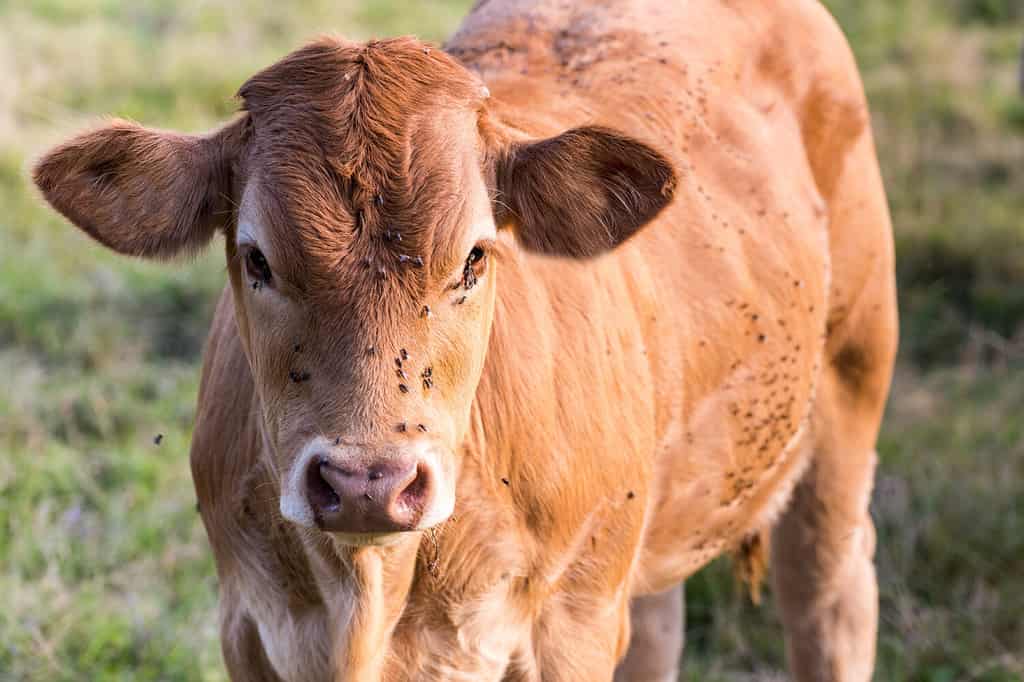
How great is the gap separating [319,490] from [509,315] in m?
0.89

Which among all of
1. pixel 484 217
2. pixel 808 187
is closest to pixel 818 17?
pixel 808 187

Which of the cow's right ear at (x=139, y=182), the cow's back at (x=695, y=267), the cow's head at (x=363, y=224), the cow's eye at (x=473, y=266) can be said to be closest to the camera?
the cow's head at (x=363, y=224)

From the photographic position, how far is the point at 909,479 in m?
6.20

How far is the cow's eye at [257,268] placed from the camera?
9.41 feet

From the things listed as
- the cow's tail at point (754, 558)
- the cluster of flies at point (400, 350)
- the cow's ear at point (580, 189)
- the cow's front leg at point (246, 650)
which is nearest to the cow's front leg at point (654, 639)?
the cow's tail at point (754, 558)

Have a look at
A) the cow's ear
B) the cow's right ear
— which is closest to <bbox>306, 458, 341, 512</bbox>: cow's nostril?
the cow's right ear

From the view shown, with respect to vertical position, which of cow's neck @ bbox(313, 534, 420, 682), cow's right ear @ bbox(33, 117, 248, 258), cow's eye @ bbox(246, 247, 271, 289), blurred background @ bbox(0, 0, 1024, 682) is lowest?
blurred background @ bbox(0, 0, 1024, 682)

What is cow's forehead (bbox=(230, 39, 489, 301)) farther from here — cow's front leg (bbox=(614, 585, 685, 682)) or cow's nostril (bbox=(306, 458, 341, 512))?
cow's front leg (bbox=(614, 585, 685, 682))

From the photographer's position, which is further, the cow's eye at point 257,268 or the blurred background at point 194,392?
the blurred background at point 194,392

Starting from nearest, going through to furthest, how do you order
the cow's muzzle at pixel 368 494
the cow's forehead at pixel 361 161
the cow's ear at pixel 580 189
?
the cow's muzzle at pixel 368 494 < the cow's forehead at pixel 361 161 < the cow's ear at pixel 580 189

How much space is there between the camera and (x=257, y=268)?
9.46 ft

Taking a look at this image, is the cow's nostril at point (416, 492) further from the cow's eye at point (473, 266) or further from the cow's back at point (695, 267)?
the cow's back at point (695, 267)

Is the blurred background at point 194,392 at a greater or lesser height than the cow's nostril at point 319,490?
lesser

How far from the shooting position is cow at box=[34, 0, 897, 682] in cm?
278
